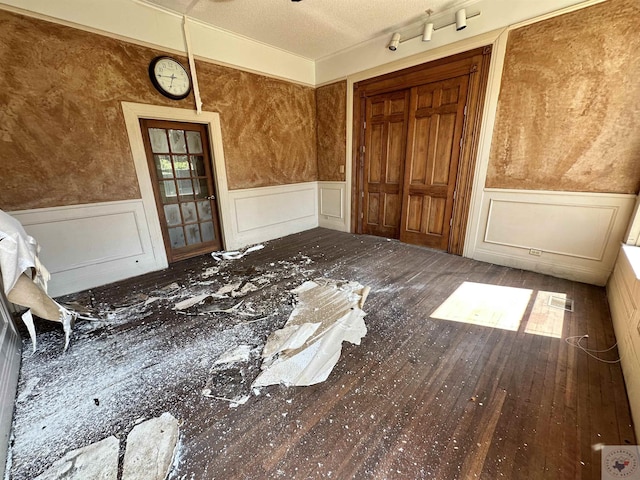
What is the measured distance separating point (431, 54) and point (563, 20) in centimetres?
132

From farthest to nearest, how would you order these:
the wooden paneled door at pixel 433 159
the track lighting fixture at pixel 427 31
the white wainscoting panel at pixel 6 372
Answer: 1. the wooden paneled door at pixel 433 159
2. the track lighting fixture at pixel 427 31
3. the white wainscoting panel at pixel 6 372

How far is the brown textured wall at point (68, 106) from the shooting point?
240 centimetres

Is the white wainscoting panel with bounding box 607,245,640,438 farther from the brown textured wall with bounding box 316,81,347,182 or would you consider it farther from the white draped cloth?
the brown textured wall with bounding box 316,81,347,182

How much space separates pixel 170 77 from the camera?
3211mm

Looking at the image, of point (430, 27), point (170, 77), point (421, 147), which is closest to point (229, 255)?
point (170, 77)

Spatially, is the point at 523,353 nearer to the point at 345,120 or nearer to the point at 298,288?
the point at 298,288

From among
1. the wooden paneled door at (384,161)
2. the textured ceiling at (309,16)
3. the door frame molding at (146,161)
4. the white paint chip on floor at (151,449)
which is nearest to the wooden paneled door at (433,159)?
the wooden paneled door at (384,161)

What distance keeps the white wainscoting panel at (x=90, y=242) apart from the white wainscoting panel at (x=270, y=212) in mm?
1222

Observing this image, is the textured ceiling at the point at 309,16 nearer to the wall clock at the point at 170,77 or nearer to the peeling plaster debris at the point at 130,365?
the wall clock at the point at 170,77

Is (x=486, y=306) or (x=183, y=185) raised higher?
(x=183, y=185)

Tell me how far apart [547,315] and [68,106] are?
16.5 feet

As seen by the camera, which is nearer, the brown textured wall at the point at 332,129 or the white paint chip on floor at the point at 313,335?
the white paint chip on floor at the point at 313,335

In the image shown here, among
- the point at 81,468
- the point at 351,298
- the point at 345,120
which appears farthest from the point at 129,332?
the point at 345,120

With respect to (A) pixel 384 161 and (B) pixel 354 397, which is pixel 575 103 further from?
(B) pixel 354 397
